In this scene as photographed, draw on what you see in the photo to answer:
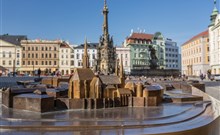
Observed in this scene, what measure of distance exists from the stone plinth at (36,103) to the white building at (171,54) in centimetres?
10260

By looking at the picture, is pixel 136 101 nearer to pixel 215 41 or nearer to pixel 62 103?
pixel 62 103

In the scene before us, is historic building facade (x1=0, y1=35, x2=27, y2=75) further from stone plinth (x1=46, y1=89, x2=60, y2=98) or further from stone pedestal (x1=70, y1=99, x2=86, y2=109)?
stone pedestal (x1=70, y1=99, x2=86, y2=109)

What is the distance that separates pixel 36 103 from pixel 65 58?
81.9 metres

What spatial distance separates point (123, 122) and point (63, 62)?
3410 inches

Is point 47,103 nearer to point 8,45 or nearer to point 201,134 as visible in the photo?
point 201,134

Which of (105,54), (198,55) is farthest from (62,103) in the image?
(198,55)

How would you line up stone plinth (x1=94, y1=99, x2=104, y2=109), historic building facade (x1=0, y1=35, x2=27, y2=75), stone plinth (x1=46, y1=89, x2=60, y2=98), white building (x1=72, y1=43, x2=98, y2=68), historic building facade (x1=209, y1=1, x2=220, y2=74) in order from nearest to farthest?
stone plinth (x1=94, y1=99, x2=104, y2=109) → stone plinth (x1=46, y1=89, x2=60, y2=98) → historic building facade (x1=209, y1=1, x2=220, y2=74) → historic building facade (x1=0, y1=35, x2=27, y2=75) → white building (x1=72, y1=43, x2=98, y2=68)

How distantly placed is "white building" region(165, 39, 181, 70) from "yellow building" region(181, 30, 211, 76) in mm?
7942

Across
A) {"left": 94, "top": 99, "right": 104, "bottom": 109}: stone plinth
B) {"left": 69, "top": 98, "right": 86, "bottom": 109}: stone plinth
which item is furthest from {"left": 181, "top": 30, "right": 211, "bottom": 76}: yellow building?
{"left": 69, "top": 98, "right": 86, "bottom": 109}: stone plinth

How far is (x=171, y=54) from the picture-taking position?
391ft

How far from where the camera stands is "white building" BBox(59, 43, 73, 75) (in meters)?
96.6

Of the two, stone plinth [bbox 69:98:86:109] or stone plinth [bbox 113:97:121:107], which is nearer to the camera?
stone plinth [bbox 69:98:86:109]

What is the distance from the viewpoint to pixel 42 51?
94375mm

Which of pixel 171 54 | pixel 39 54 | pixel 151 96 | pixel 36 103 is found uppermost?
pixel 171 54
